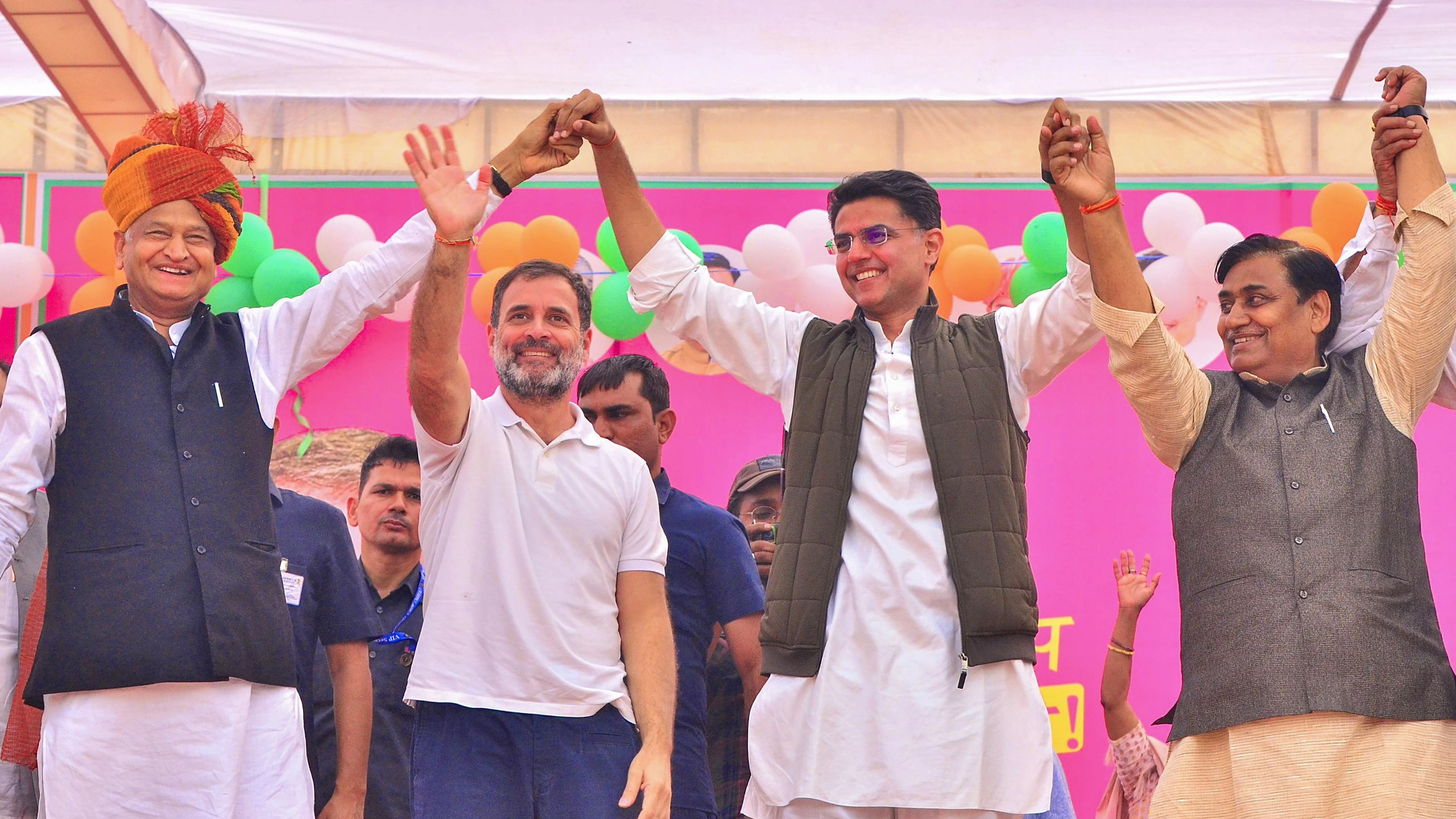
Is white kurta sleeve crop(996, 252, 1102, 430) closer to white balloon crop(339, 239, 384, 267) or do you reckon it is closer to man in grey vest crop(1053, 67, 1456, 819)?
man in grey vest crop(1053, 67, 1456, 819)

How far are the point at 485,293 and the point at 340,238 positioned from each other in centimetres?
61

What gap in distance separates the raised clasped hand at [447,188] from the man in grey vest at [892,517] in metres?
0.28

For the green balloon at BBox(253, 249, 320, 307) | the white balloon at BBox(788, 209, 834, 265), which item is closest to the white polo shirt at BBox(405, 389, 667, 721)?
the green balloon at BBox(253, 249, 320, 307)

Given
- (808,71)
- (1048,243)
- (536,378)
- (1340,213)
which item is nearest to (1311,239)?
(1340,213)

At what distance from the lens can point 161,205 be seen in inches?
121

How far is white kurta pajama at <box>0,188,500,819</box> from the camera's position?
2773mm

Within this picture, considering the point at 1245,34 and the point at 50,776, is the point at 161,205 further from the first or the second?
the point at 1245,34

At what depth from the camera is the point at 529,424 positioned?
343 centimetres

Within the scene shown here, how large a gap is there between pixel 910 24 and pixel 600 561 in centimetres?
303

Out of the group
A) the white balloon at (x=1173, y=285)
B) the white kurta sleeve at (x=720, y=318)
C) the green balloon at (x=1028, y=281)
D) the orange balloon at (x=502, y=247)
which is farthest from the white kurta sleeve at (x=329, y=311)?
the white balloon at (x=1173, y=285)

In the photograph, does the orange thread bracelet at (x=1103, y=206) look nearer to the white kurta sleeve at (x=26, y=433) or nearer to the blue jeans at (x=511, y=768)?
the blue jeans at (x=511, y=768)

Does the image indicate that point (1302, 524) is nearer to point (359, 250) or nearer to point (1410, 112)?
point (1410, 112)

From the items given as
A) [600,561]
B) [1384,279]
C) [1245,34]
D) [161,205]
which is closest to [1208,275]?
[1245,34]

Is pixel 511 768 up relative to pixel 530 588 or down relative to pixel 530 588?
down
